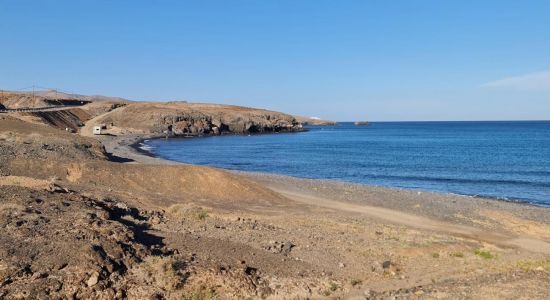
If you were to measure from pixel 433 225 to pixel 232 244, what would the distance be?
34.5 feet

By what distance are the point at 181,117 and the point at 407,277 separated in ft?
376

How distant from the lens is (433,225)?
20.8 metres

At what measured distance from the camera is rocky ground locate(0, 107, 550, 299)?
10.4 metres

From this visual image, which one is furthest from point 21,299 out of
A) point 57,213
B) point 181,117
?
point 181,117

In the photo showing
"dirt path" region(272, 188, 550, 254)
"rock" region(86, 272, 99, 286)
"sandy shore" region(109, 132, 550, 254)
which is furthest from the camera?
"sandy shore" region(109, 132, 550, 254)

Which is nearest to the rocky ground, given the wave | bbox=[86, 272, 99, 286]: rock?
bbox=[86, 272, 99, 286]: rock

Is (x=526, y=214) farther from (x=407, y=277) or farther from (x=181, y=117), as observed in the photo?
(x=181, y=117)

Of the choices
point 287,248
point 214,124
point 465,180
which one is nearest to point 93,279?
point 287,248

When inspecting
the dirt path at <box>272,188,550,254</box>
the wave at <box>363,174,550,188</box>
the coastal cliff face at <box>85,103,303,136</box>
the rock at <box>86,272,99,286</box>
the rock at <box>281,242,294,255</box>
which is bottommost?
the wave at <box>363,174,550,188</box>

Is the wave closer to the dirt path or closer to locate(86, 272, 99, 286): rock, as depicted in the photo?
the dirt path

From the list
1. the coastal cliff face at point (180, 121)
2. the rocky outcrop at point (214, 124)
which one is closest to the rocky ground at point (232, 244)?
the coastal cliff face at point (180, 121)

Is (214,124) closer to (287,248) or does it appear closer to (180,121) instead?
(180,121)

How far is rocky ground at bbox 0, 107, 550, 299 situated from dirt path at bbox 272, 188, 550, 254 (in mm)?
121

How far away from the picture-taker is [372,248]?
14914 mm
